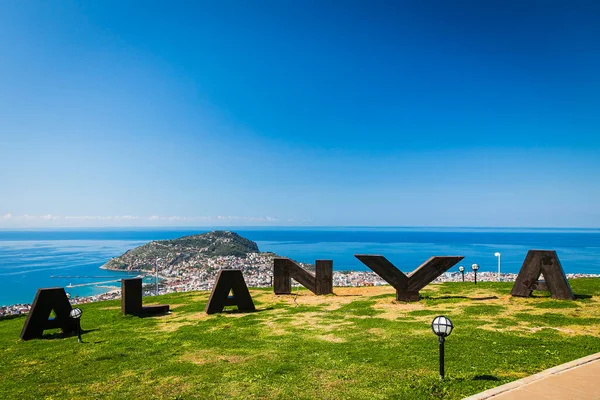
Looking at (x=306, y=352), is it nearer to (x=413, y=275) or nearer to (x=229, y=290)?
(x=229, y=290)

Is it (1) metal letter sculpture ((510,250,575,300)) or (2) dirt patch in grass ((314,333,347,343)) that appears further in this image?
(1) metal letter sculpture ((510,250,575,300))

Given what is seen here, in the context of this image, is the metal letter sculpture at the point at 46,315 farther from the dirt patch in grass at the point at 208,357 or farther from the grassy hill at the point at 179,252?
the grassy hill at the point at 179,252

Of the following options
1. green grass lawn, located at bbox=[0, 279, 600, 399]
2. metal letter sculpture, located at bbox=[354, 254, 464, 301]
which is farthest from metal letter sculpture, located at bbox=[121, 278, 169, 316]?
metal letter sculpture, located at bbox=[354, 254, 464, 301]

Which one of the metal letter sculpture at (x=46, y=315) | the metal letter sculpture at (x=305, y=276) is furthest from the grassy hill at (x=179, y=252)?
the metal letter sculpture at (x=46, y=315)

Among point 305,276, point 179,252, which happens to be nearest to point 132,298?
point 305,276

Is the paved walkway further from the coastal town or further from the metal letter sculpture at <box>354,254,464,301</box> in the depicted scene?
the coastal town

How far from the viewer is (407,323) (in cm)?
1351

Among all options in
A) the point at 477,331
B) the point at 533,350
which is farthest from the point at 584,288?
the point at 533,350

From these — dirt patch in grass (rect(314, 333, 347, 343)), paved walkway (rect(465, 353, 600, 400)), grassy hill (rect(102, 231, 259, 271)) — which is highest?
paved walkway (rect(465, 353, 600, 400))

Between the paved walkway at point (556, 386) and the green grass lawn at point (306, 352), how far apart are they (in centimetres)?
59

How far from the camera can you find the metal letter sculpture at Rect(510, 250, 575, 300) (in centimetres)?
1648

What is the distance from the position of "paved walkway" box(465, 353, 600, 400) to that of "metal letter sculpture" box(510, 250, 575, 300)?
1033cm

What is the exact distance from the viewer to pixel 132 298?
17156mm

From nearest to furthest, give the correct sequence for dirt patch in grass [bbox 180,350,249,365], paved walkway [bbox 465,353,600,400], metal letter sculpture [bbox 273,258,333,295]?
1. paved walkway [bbox 465,353,600,400]
2. dirt patch in grass [bbox 180,350,249,365]
3. metal letter sculpture [bbox 273,258,333,295]
